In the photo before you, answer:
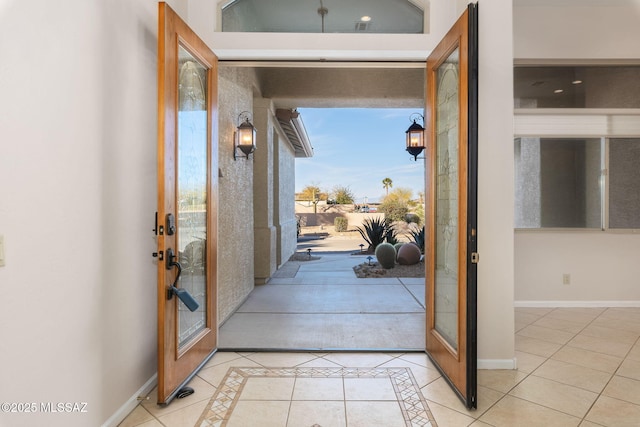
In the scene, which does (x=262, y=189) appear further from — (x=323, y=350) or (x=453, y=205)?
(x=453, y=205)

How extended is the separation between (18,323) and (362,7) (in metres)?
3.14

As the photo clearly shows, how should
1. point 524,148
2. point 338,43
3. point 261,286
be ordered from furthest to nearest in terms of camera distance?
point 261,286 → point 524,148 → point 338,43

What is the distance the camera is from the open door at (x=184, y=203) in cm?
222

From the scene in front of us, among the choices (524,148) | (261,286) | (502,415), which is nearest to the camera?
(502,415)

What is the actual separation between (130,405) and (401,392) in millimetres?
1686

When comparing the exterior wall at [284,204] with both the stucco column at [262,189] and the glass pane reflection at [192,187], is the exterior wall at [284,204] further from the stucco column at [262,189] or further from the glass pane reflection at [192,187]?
the glass pane reflection at [192,187]

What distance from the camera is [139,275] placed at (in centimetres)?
238

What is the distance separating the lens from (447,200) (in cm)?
278

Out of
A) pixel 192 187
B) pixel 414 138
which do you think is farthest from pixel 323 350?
pixel 414 138

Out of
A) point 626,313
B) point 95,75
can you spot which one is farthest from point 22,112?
point 626,313

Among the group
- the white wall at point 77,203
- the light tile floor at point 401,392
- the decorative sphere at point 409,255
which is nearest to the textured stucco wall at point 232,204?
the light tile floor at point 401,392

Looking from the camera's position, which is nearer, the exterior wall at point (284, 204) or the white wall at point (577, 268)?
the white wall at point (577, 268)

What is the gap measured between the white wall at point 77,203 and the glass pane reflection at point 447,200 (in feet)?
6.73

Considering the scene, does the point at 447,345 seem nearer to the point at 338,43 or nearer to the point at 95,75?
the point at 338,43
